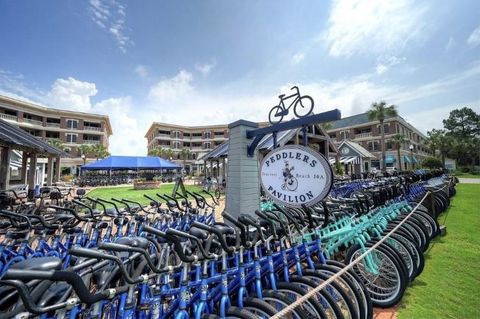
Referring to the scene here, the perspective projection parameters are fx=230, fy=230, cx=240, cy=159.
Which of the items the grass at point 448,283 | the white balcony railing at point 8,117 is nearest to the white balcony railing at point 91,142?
the white balcony railing at point 8,117

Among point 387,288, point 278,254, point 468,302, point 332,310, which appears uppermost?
point 278,254

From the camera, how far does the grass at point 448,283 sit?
2925mm

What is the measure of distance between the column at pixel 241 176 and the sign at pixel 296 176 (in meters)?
0.56

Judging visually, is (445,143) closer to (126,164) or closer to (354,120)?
(354,120)

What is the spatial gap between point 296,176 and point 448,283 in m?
2.97

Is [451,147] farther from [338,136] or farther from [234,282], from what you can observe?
[234,282]

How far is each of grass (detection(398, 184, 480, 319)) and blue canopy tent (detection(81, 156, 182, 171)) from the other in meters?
21.2

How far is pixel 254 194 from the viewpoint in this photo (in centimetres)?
445

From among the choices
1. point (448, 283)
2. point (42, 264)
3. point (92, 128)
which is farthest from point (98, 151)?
point (448, 283)

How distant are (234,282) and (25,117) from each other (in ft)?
164

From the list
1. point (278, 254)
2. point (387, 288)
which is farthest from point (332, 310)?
point (387, 288)

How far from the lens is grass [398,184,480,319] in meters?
2.92

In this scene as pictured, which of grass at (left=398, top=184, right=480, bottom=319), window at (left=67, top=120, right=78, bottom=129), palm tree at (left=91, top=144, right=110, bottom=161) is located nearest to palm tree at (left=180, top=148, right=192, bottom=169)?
palm tree at (left=91, top=144, right=110, bottom=161)

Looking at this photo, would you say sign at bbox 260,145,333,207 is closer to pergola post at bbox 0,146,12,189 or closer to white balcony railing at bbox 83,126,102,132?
pergola post at bbox 0,146,12,189
